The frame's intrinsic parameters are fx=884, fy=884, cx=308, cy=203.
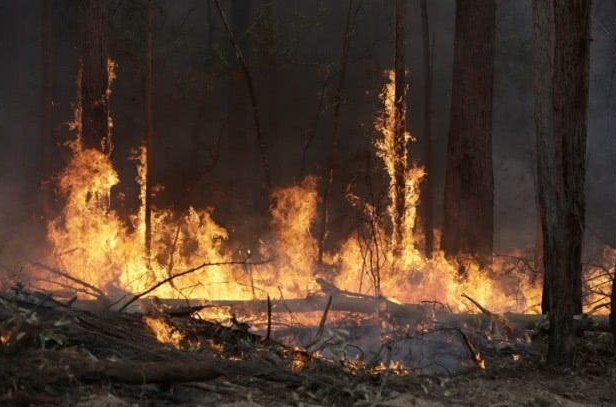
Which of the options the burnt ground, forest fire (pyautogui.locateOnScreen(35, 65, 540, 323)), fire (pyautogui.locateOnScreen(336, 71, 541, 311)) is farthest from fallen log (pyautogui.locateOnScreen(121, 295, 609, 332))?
forest fire (pyautogui.locateOnScreen(35, 65, 540, 323))

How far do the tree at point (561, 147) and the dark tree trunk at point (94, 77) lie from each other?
28.0 feet

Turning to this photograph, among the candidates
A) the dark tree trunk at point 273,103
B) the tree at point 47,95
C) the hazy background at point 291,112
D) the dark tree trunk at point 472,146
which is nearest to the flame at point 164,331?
the dark tree trunk at point 472,146

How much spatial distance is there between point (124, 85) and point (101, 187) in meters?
13.2

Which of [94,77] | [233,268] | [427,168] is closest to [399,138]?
[233,268]

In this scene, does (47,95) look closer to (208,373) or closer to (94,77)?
(94,77)

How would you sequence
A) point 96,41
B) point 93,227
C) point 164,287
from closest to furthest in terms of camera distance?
point 164,287 < point 93,227 < point 96,41

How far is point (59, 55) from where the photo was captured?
26.6m

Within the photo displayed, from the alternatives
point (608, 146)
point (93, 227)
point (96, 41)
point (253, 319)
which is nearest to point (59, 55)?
point (96, 41)

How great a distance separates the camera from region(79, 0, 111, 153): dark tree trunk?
47.5 feet

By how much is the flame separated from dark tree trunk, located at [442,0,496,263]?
7533 millimetres

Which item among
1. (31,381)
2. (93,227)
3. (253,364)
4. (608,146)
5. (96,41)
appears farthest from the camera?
(608,146)

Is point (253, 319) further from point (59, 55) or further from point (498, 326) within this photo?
point (59, 55)

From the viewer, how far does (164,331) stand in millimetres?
7488

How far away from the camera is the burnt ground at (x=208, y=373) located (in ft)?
18.1
